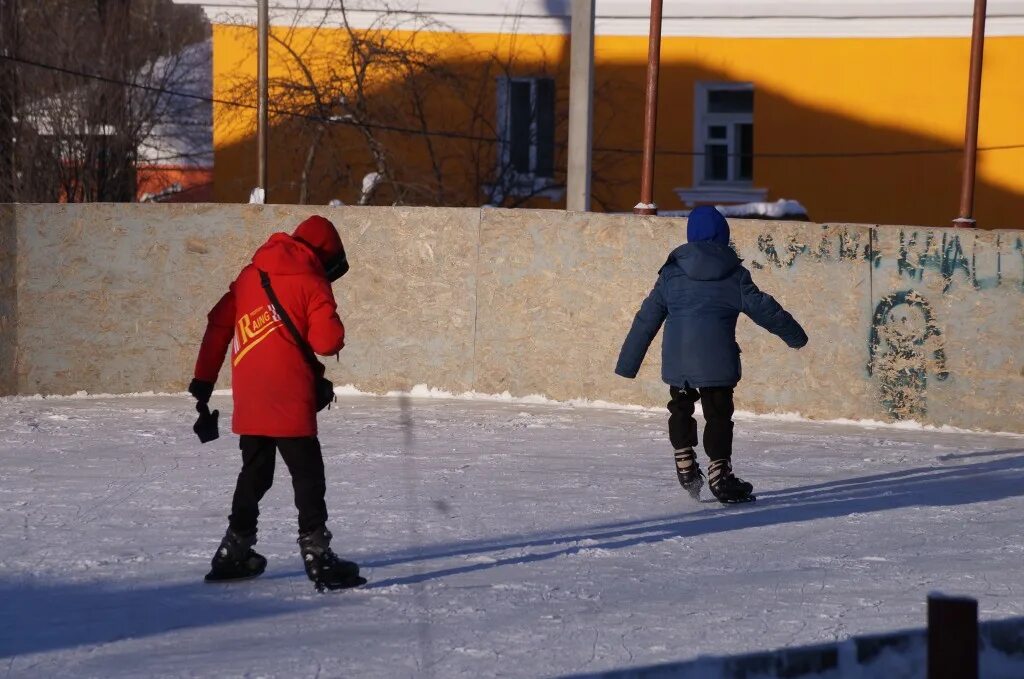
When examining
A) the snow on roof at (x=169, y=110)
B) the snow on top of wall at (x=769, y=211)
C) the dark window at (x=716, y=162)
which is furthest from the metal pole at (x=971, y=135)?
the snow on roof at (x=169, y=110)

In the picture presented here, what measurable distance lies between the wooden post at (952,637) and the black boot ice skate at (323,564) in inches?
113

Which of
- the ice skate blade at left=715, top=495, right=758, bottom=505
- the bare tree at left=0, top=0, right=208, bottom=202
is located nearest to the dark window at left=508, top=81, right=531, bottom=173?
the bare tree at left=0, top=0, right=208, bottom=202

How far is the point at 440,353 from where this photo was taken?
40.4 ft

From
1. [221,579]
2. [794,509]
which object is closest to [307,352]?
[221,579]

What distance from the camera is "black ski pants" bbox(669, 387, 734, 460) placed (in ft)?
26.6

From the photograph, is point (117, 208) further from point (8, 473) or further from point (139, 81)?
point (139, 81)

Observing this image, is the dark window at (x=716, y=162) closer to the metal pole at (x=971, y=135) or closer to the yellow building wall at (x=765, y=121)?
the yellow building wall at (x=765, y=121)

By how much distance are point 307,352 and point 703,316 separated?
2658mm

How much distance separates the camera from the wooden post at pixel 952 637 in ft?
12.7

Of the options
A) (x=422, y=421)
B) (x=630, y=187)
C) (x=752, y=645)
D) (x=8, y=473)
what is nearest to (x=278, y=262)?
(x=752, y=645)

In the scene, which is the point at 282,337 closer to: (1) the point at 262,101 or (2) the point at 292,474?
(2) the point at 292,474

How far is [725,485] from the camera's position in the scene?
829 centimetres

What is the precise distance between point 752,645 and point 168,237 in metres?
7.68

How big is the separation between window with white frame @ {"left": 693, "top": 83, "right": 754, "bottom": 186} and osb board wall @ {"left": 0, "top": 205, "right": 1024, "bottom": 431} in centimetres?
1063
